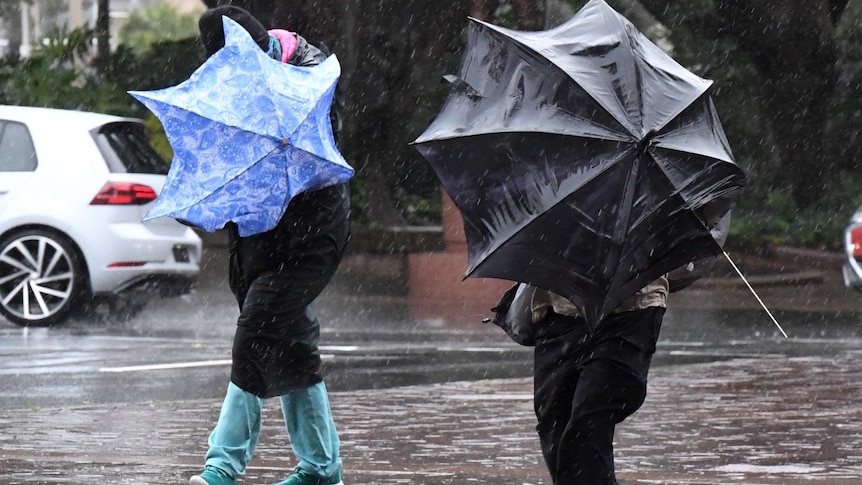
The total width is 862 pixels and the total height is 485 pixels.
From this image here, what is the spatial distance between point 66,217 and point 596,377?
330 inches

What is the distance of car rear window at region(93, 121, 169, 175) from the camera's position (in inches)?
513

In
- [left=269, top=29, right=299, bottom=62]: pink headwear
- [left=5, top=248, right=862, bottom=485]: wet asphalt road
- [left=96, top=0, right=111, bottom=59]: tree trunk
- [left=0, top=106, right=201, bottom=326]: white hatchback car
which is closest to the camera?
[left=269, top=29, right=299, bottom=62]: pink headwear

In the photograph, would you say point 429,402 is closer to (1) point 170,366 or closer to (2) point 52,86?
(1) point 170,366

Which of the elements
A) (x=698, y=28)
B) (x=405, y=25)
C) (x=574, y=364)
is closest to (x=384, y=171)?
(x=405, y=25)

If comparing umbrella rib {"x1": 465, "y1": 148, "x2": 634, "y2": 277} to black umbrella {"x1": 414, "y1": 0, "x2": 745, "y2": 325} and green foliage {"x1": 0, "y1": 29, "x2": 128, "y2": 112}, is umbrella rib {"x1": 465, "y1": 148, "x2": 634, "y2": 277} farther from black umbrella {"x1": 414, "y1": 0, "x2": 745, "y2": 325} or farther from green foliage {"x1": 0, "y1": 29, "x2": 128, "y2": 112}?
green foliage {"x1": 0, "y1": 29, "x2": 128, "y2": 112}

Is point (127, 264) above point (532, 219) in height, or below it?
below

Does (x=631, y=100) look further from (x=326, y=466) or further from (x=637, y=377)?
(x=326, y=466)

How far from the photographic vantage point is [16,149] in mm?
13062

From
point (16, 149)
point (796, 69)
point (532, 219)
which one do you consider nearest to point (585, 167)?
point (532, 219)

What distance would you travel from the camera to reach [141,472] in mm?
6672

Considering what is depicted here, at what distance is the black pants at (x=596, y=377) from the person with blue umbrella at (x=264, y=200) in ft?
3.97

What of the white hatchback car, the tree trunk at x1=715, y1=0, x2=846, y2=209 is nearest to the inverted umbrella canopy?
the white hatchback car

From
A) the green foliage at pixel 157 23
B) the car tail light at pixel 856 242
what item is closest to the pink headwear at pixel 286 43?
the car tail light at pixel 856 242

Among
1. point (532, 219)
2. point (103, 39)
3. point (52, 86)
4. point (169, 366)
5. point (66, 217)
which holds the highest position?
point (532, 219)
